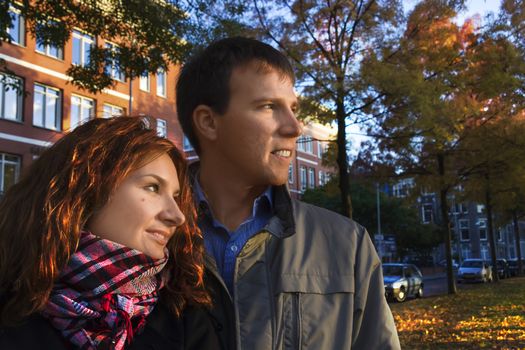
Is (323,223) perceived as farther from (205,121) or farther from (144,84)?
(144,84)

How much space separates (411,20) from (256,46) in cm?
1067

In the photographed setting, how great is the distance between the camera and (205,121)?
7.05ft

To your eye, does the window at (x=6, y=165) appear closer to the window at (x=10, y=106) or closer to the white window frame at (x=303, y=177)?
the window at (x=10, y=106)

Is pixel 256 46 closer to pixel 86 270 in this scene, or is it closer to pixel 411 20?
pixel 86 270

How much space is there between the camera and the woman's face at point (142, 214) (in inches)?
62.9

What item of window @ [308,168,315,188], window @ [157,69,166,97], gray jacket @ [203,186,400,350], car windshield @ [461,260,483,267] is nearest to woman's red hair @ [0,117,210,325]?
gray jacket @ [203,186,400,350]

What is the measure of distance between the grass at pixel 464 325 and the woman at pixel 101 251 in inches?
288

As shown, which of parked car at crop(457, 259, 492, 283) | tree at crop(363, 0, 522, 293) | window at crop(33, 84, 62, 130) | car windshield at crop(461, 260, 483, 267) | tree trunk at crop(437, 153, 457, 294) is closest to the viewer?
tree at crop(363, 0, 522, 293)

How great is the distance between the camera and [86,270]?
4.95 ft

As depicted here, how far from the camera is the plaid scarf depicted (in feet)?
4.75

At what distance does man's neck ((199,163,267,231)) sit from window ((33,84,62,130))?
25183 millimetres

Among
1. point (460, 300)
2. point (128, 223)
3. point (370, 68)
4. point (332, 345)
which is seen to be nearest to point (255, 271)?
point (332, 345)

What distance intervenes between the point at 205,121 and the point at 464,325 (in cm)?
983

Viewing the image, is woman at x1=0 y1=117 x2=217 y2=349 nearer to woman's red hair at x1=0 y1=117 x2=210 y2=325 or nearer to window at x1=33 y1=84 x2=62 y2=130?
woman's red hair at x1=0 y1=117 x2=210 y2=325
